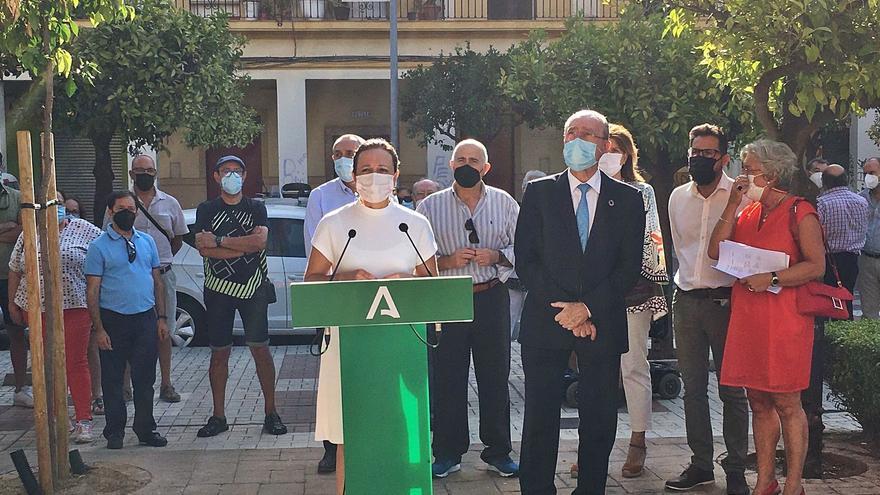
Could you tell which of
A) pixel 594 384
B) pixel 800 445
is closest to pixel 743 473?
pixel 800 445

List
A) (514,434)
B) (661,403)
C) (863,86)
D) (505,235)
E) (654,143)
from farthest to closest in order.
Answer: (654,143)
(661,403)
(514,434)
(505,235)
(863,86)

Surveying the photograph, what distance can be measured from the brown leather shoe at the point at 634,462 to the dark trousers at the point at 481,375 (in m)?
0.74

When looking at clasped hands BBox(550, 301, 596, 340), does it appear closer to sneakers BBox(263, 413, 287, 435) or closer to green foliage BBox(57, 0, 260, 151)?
sneakers BBox(263, 413, 287, 435)

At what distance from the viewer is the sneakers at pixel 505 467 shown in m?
6.52

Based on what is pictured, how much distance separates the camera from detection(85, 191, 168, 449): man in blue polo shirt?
24.2ft

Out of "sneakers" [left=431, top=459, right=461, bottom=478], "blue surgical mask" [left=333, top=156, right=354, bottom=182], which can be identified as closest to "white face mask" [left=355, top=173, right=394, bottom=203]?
"blue surgical mask" [left=333, top=156, right=354, bottom=182]

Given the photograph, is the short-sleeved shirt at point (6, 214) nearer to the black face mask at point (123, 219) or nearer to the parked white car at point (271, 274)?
the black face mask at point (123, 219)

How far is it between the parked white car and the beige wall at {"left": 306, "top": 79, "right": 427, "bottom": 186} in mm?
14307

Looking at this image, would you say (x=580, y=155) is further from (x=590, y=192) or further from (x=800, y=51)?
(x=800, y=51)

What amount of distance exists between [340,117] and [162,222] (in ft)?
59.1

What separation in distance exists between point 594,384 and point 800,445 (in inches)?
45.7

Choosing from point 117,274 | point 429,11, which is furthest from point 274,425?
point 429,11

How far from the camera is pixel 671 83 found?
15172 mm

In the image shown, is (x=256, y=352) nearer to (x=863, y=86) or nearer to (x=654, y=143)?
(x=863, y=86)
